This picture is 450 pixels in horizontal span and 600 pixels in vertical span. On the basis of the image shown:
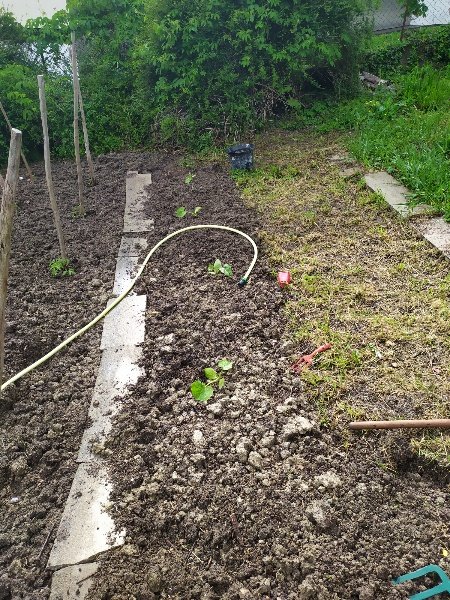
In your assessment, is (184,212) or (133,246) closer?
(133,246)

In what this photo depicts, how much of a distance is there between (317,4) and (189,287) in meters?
4.47

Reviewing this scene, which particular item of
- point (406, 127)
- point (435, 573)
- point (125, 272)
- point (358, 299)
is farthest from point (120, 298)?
point (406, 127)

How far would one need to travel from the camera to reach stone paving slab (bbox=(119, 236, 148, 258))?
3971mm

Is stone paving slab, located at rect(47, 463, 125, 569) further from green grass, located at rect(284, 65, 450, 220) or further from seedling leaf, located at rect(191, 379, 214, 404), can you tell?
green grass, located at rect(284, 65, 450, 220)

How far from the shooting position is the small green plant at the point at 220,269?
11.7ft

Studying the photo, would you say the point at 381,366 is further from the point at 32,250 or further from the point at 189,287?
the point at 32,250

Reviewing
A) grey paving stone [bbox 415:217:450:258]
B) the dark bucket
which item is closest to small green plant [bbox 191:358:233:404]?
grey paving stone [bbox 415:217:450:258]

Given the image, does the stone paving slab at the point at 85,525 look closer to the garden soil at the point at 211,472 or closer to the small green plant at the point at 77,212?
the garden soil at the point at 211,472

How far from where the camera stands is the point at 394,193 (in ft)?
14.5

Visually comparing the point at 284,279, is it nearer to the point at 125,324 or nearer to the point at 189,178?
the point at 125,324

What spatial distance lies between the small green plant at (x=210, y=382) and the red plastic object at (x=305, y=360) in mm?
349

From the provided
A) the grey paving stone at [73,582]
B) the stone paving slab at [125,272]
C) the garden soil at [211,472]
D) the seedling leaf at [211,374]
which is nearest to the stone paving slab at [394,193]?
the garden soil at [211,472]

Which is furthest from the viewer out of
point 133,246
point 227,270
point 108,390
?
point 133,246

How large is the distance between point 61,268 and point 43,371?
3.79ft
